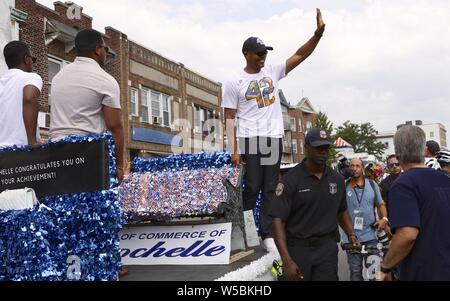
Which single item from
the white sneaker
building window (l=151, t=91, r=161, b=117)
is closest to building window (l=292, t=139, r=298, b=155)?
building window (l=151, t=91, r=161, b=117)

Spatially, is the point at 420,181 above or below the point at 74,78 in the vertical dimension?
below

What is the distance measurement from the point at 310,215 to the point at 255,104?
1.45 meters

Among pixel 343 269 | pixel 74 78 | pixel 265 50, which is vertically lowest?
pixel 343 269

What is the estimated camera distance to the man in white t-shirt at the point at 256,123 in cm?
457

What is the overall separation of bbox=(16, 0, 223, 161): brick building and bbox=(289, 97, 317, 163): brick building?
90.1 ft

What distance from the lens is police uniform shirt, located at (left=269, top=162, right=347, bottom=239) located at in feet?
11.7

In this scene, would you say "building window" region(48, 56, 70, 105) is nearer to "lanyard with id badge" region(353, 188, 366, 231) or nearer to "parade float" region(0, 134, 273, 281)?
"lanyard with id badge" region(353, 188, 366, 231)

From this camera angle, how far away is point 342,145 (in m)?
21.8

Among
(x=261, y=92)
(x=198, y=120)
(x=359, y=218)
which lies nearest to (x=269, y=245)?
(x=261, y=92)

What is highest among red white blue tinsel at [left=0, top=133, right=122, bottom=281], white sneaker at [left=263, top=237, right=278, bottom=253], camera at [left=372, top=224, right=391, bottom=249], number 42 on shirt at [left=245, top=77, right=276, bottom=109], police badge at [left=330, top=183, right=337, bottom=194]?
number 42 on shirt at [left=245, top=77, right=276, bottom=109]

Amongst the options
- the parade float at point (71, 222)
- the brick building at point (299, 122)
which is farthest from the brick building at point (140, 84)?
the brick building at point (299, 122)
